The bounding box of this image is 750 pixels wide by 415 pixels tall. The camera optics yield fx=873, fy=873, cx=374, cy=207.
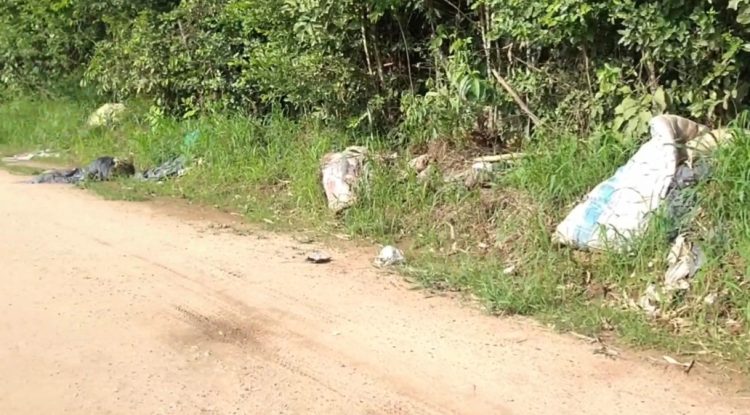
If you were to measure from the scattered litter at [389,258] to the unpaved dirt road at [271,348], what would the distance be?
0.09 metres

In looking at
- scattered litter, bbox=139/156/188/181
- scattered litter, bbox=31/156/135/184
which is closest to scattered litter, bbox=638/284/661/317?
scattered litter, bbox=139/156/188/181

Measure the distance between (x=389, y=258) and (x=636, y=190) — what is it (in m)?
1.58

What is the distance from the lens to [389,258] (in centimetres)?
550

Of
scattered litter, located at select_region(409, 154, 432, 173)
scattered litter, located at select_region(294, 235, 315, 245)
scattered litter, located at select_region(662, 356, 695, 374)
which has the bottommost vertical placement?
scattered litter, located at select_region(294, 235, 315, 245)

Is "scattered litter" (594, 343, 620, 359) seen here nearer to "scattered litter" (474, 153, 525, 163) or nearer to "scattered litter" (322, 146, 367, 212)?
"scattered litter" (474, 153, 525, 163)

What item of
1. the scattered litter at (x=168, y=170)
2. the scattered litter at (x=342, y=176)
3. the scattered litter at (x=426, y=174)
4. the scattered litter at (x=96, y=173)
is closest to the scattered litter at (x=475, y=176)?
the scattered litter at (x=426, y=174)

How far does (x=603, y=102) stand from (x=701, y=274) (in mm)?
1723

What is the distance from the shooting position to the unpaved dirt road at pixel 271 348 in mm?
3604

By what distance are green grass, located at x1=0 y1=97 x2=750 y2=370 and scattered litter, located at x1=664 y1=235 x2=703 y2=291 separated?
5 cm

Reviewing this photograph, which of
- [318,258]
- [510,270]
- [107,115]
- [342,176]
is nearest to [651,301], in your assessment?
[510,270]

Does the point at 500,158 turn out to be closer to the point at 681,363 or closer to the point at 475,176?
the point at 475,176

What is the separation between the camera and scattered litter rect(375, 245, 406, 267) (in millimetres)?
5461

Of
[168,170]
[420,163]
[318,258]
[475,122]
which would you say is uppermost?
[475,122]

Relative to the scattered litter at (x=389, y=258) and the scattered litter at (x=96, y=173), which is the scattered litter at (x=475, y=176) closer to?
the scattered litter at (x=389, y=258)
